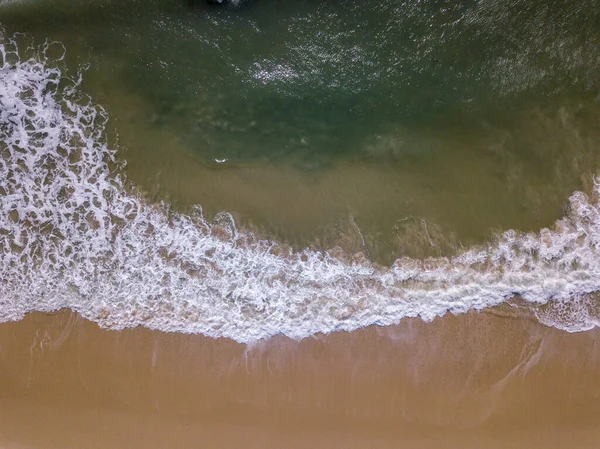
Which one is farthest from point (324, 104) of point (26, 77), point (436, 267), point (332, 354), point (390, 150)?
point (26, 77)

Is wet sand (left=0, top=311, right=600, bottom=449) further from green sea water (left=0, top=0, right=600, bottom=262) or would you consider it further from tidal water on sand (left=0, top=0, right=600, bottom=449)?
green sea water (left=0, top=0, right=600, bottom=262)

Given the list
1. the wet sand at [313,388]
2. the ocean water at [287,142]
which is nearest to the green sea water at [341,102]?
the ocean water at [287,142]

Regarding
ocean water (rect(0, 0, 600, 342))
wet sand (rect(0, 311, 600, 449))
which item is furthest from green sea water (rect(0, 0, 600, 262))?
wet sand (rect(0, 311, 600, 449))

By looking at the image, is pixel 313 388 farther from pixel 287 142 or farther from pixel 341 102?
pixel 341 102

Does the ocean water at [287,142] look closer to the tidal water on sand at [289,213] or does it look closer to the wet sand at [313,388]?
the tidal water on sand at [289,213]

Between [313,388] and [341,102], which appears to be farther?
[341,102]

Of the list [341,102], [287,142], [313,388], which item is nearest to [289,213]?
[287,142]

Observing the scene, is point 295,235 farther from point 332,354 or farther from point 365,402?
point 365,402
